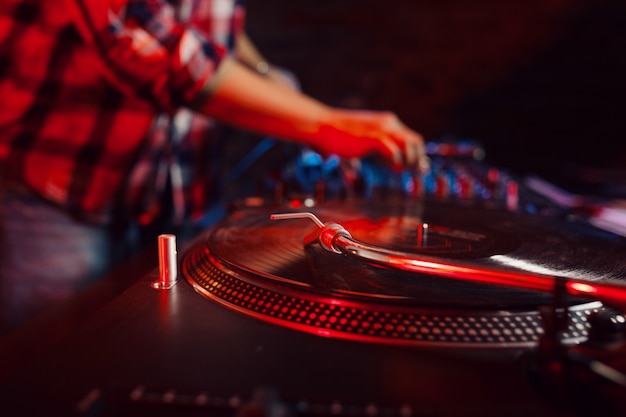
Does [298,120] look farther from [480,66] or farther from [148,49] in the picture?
[480,66]

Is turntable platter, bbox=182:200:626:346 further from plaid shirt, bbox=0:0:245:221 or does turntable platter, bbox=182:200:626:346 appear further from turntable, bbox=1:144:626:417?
plaid shirt, bbox=0:0:245:221

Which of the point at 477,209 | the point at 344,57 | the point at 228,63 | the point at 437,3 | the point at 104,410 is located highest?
the point at 437,3

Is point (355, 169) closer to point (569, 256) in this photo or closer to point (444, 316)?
point (569, 256)

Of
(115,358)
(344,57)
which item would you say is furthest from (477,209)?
(344,57)

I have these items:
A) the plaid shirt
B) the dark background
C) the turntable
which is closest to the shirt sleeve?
the plaid shirt

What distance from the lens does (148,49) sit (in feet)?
3.21

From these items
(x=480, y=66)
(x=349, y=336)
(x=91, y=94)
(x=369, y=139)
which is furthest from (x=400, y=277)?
(x=480, y=66)

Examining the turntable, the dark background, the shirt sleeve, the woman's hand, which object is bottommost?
the turntable

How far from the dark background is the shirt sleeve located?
1.31 metres

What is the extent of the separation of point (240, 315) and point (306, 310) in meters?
0.07

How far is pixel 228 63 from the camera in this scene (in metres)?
1.04

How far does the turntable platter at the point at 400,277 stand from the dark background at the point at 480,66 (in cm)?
154

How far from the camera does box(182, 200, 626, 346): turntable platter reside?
47 centimetres

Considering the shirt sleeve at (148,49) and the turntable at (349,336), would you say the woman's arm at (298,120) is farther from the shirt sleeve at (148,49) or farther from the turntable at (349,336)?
the turntable at (349,336)
